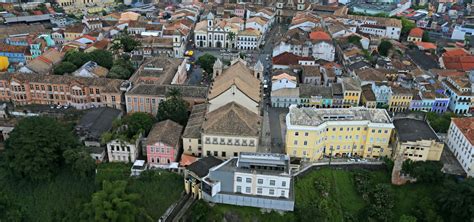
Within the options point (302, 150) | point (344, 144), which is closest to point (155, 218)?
point (302, 150)

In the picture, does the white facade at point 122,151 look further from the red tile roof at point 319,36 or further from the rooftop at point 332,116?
the red tile roof at point 319,36

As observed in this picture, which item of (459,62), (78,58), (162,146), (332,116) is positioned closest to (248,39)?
(78,58)

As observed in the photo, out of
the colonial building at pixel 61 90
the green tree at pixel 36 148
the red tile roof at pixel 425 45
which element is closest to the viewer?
the green tree at pixel 36 148

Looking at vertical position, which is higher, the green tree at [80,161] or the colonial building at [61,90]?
the colonial building at [61,90]

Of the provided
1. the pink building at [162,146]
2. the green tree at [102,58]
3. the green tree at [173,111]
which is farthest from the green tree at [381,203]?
the green tree at [102,58]

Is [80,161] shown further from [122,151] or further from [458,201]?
[458,201]

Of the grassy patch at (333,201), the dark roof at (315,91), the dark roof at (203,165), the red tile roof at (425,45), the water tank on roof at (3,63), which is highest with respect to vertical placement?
the red tile roof at (425,45)
